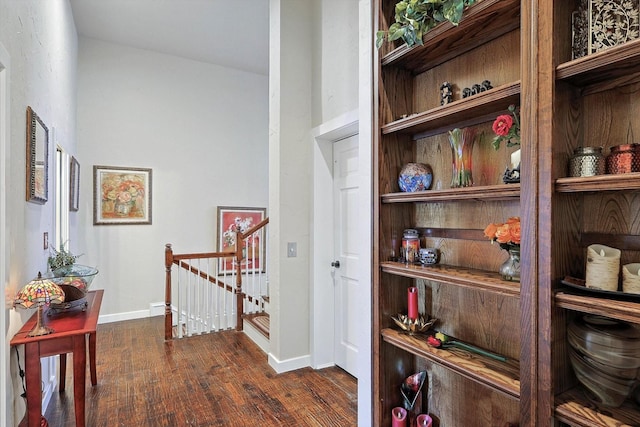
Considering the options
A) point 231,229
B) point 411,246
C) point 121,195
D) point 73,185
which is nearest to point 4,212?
point 411,246

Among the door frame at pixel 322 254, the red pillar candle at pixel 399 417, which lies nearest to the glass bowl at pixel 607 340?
the red pillar candle at pixel 399 417

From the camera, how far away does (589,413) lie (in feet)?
3.67

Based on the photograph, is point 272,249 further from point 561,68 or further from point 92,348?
point 561,68

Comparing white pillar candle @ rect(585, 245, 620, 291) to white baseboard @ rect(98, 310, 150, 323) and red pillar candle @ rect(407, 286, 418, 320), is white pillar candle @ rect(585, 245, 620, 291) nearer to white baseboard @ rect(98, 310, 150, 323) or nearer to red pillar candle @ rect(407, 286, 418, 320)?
red pillar candle @ rect(407, 286, 418, 320)

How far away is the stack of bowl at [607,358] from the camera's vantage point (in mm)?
1118

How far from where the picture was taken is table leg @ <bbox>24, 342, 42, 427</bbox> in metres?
1.83

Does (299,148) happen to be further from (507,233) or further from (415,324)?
(507,233)

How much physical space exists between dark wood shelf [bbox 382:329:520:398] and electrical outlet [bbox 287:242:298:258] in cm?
145

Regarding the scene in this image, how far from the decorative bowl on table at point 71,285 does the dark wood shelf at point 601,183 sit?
2789 mm

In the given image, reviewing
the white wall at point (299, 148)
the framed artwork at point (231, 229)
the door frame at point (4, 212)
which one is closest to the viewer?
the door frame at point (4, 212)

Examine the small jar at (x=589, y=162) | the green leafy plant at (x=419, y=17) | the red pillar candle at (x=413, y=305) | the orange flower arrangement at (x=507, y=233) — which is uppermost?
the green leafy plant at (x=419, y=17)

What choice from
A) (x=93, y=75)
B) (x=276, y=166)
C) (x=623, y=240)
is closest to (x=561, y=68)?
(x=623, y=240)

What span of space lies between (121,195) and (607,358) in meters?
5.20

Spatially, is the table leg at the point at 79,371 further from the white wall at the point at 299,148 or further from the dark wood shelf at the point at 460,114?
the dark wood shelf at the point at 460,114
